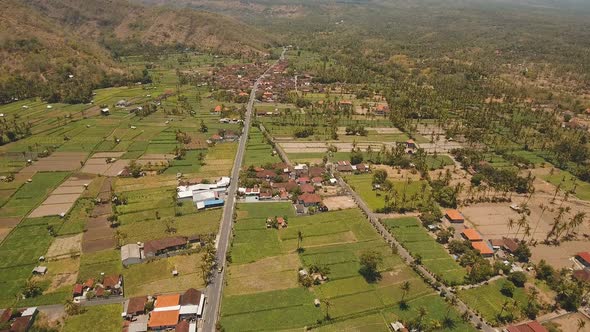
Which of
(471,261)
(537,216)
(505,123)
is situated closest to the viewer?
(471,261)

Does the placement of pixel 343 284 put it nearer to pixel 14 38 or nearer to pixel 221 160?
pixel 221 160

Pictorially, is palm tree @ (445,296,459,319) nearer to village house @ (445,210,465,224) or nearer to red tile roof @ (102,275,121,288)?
village house @ (445,210,465,224)

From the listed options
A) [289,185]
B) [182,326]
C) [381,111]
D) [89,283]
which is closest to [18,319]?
[89,283]

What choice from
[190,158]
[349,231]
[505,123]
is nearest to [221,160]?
[190,158]

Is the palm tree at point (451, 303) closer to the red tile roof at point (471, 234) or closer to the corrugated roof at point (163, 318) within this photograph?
the red tile roof at point (471, 234)

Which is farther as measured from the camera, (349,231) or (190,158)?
(190,158)

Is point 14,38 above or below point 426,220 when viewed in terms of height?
above
